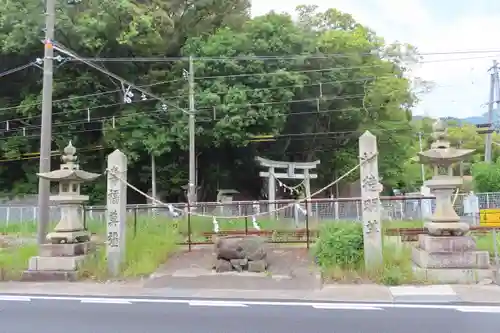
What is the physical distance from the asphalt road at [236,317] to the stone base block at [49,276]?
2.07m

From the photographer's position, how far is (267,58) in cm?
2811

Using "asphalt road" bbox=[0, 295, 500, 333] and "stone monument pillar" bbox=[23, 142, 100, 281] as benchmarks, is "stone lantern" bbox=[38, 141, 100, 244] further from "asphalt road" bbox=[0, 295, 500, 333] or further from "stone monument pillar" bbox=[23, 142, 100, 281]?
"asphalt road" bbox=[0, 295, 500, 333]

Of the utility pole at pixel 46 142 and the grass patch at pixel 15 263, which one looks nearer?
the grass patch at pixel 15 263

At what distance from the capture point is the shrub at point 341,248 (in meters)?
10.4

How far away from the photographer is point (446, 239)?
9.70m

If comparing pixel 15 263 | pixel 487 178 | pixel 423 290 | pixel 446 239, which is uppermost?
pixel 487 178

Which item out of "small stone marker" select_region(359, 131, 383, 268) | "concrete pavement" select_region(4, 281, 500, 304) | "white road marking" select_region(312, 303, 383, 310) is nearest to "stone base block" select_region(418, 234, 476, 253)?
"concrete pavement" select_region(4, 281, 500, 304)

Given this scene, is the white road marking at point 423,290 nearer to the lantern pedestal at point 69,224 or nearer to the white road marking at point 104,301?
the white road marking at point 104,301

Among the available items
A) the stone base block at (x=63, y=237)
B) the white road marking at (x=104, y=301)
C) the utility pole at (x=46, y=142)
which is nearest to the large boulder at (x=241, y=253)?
the white road marking at (x=104, y=301)

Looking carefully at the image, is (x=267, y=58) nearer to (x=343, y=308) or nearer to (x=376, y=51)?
(x=376, y=51)

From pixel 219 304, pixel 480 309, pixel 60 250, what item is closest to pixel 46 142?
pixel 60 250

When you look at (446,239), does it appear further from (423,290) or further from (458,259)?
(423,290)

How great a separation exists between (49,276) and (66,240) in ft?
2.88

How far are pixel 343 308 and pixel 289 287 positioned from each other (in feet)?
6.39
